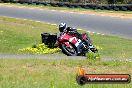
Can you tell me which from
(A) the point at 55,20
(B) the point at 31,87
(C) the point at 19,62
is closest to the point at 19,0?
(A) the point at 55,20

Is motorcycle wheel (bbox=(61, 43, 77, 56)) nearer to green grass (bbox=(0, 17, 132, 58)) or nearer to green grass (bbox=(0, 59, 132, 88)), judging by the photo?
green grass (bbox=(0, 17, 132, 58))

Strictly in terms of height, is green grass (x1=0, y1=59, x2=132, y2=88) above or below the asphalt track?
above

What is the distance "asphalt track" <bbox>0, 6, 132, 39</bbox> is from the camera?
27922 millimetres

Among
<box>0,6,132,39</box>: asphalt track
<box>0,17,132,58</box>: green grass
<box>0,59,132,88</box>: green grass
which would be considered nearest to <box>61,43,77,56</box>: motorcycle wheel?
<box>0,17,132,58</box>: green grass

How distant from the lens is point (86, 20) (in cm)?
3291

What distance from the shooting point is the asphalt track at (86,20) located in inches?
1099

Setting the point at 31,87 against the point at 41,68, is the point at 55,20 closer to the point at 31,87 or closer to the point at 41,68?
the point at 41,68

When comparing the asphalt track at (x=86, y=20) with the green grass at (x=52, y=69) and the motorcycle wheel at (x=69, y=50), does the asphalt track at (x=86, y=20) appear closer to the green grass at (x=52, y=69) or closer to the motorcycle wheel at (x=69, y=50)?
the motorcycle wheel at (x=69, y=50)

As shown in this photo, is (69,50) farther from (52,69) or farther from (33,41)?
(52,69)

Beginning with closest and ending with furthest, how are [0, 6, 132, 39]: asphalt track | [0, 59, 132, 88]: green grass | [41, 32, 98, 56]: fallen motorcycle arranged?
1. [0, 59, 132, 88]: green grass
2. [41, 32, 98, 56]: fallen motorcycle
3. [0, 6, 132, 39]: asphalt track

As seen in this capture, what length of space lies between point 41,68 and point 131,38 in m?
14.1

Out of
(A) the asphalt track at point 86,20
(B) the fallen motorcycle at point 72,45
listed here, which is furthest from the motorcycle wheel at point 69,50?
(A) the asphalt track at point 86,20

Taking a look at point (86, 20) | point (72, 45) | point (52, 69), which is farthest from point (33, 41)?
point (86, 20)

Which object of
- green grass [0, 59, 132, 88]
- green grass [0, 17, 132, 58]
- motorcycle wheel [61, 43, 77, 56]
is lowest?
green grass [0, 17, 132, 58]
